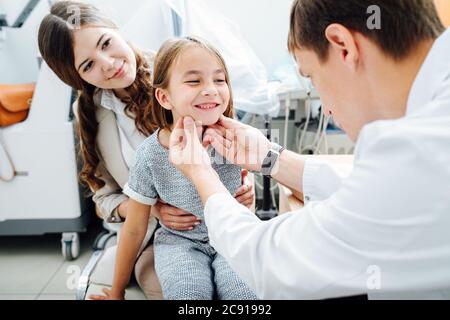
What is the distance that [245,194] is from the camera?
2.55 feet

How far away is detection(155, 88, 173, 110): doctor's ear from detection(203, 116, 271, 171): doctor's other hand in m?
0.09

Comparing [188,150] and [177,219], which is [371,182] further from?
[177,219]

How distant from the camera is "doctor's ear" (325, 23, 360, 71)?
0.42 m

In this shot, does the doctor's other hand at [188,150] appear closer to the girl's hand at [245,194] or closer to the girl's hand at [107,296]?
the girl's hand at [245,194]

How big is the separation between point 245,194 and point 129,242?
26 centimetres

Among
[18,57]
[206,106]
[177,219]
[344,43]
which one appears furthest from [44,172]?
[344,43]

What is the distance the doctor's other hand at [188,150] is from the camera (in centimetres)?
58

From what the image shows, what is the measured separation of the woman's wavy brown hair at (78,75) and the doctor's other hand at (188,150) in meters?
0.17

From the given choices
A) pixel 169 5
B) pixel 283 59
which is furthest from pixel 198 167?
pixel 283 59

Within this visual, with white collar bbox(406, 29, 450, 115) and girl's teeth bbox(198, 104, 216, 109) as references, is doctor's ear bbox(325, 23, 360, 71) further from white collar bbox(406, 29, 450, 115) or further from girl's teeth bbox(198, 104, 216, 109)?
girl's teeth bbox(198, 104, 216, 109)

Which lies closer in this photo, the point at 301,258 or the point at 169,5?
the point at 301,258
